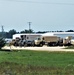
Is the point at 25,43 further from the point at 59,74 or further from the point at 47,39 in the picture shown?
the point at 59,74

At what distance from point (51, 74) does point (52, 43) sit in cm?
7068

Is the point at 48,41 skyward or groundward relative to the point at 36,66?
groundward

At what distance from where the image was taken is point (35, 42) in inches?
3482

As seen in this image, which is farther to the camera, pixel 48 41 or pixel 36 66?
pixel 48 41

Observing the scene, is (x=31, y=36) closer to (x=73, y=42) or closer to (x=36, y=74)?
(x=73, y=42)

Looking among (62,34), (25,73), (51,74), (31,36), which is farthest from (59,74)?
(62,34)

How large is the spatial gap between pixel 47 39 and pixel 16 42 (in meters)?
7.28

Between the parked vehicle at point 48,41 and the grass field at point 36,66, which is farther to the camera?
the parked vehicle at point 48,41

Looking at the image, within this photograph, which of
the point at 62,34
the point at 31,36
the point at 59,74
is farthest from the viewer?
the point at 62,34

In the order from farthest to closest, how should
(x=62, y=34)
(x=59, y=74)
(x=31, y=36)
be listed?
(x=62, y=34) → (x=31, y=36) → (x=59, y=74)

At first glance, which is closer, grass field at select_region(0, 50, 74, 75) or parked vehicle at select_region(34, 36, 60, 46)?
grass field at select_region(0, 50, 74, 75)

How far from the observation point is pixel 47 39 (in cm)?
8981

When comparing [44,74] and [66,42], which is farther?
[66,42]

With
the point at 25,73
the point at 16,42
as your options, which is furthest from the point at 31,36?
the point at 25,73
